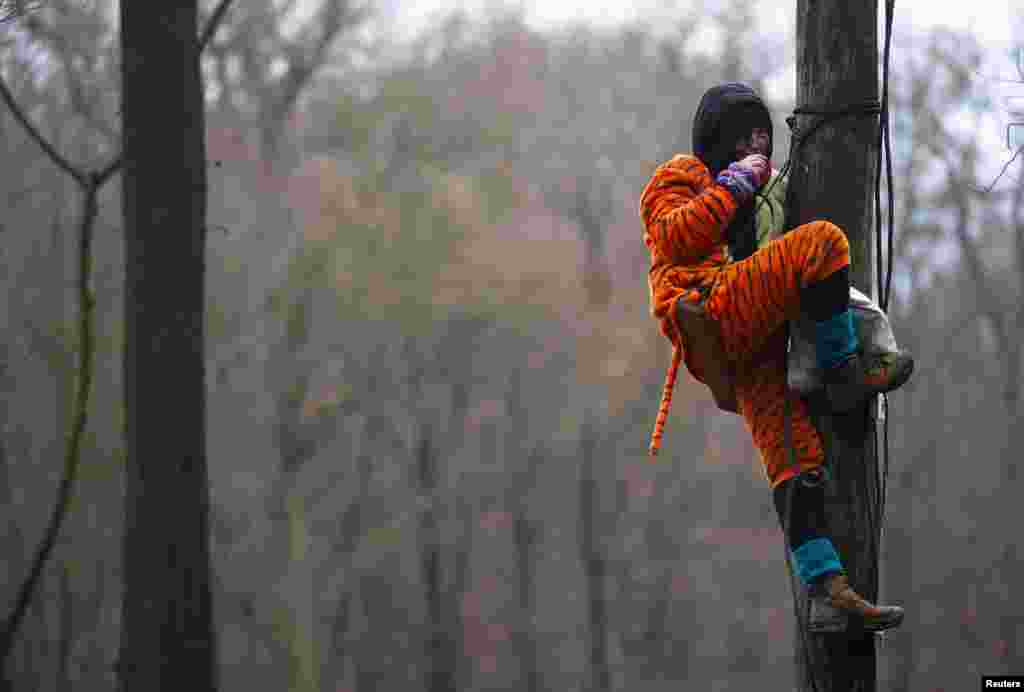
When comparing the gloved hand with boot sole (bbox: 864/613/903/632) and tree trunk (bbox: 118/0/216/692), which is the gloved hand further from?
tree trunk (bbox: 118/0/216/692)

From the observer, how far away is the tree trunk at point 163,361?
21.5 feet

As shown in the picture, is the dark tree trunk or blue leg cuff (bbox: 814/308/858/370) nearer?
blue leg cuff (bbox: 814/308/858/370)

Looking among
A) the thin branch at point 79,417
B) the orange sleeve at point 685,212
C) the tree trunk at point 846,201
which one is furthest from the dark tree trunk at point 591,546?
the orange sleeve at point 685,212

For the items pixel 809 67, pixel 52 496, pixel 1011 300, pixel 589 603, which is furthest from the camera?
pixel 589 603

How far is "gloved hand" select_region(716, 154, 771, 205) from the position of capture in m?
4.07

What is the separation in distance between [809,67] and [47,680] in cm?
1993

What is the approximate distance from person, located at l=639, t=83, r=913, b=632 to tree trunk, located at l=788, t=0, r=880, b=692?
0.23 feet

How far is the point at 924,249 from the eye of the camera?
992 inches

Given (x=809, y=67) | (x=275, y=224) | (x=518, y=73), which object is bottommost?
(x=809, y=67)

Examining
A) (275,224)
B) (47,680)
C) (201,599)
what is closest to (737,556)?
(275,224)

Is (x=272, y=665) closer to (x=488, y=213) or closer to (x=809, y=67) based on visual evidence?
(x=488, y=213)

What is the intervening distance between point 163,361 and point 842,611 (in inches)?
150

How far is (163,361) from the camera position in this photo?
21.7 ft

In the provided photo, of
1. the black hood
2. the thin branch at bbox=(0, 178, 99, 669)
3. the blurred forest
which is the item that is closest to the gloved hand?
the black hood
